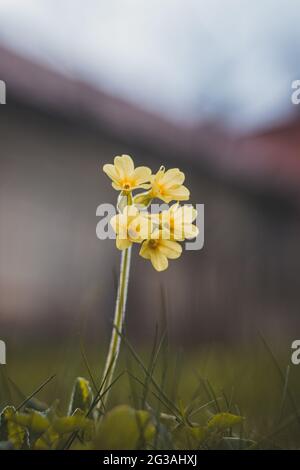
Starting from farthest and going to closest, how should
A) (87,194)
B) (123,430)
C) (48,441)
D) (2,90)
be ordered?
(87,194) < (2,90) < (48,441) < (123,430)

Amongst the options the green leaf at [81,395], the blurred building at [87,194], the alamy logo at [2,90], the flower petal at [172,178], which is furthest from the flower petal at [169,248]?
Answer: the alamy logo at [2,90]

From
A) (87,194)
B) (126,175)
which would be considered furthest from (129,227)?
(87,194)

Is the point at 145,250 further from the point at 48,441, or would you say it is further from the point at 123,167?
the point at 48,441

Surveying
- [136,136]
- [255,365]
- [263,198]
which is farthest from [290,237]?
[255,365]

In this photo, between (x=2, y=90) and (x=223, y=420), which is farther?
(x=2, y=90)

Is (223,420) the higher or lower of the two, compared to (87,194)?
lower

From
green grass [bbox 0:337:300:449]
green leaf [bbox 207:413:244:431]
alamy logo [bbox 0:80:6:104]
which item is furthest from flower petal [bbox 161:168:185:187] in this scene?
alamy logo [bbox 0:80:6:104]
